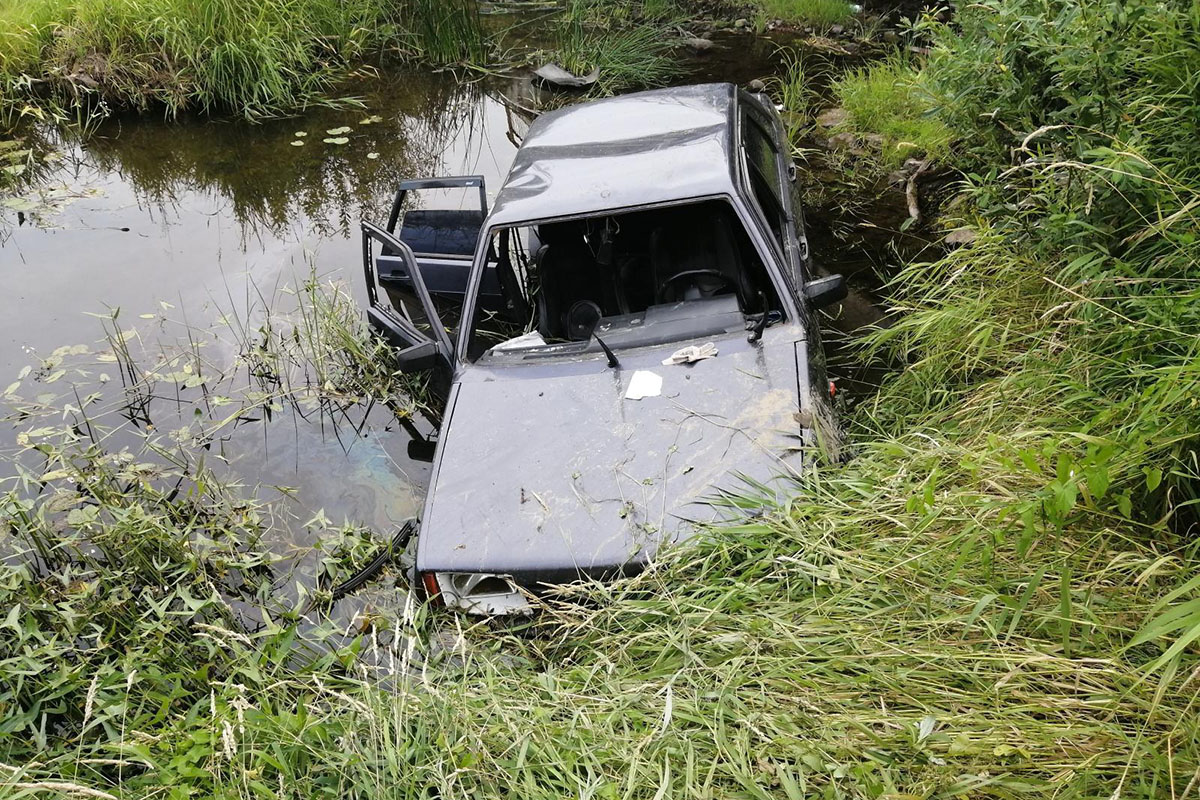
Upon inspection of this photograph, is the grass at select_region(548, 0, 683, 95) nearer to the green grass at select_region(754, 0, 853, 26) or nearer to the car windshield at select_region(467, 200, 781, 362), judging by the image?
the green grass at select_region(754, 0, 853, 26)

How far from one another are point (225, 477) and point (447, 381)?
149 cm

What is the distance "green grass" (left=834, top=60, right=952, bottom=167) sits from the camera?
6.85 metres

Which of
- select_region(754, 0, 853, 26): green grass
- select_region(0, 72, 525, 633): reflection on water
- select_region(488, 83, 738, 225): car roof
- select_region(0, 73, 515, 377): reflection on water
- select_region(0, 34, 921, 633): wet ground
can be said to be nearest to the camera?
select_region(488, 83, 738, 225): car roof

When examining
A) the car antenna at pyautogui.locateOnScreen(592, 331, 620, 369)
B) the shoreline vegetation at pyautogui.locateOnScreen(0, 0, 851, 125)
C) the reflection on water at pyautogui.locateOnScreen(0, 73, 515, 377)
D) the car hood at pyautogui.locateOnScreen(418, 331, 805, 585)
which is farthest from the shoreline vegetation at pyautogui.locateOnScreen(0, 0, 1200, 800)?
the shoreline vegetation at pyautogui.locateOnScreen(0, 0, 851, 125)

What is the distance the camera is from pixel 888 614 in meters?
2.52

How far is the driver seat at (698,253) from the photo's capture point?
410cm

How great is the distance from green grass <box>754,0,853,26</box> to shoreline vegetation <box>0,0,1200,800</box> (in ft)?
21.4

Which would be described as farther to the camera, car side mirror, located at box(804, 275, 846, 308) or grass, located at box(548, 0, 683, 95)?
grass, located at box(548, 0, 683, 95)

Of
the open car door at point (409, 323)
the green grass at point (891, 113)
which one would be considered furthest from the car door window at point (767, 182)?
the green grass at point (891, 113)

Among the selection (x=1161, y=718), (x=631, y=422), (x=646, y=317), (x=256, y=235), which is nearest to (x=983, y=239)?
(x=646, y=317)

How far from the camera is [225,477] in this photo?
4754 millimetres

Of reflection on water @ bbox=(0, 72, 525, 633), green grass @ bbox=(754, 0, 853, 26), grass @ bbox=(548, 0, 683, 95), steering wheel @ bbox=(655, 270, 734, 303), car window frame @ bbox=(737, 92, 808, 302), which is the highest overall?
green grass @ bbox=(754, 0, 853, 26)

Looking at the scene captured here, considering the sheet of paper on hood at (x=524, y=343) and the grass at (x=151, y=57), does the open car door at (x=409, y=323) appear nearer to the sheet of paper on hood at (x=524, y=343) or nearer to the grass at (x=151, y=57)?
the sheet of paper on hood at (x=524, y=343)

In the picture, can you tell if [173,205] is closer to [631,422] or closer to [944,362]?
[631,422]
